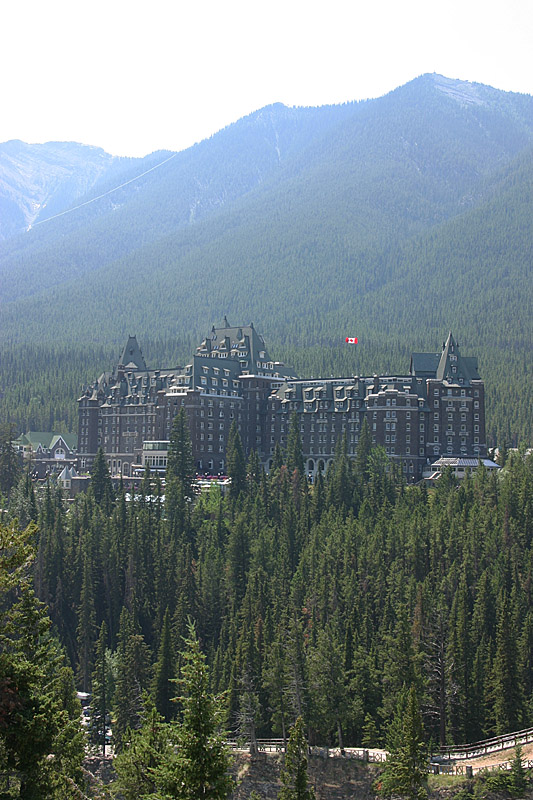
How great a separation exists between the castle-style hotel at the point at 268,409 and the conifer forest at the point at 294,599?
10997mm

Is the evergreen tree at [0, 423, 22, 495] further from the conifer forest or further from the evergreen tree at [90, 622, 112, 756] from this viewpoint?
the evergreen tree at [90, 622, 112, 756]

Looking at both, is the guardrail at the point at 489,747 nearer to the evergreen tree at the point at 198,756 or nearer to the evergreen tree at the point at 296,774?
the evergreen tree at the point at 296,774

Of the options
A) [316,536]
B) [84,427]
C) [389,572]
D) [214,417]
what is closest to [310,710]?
[389,572]

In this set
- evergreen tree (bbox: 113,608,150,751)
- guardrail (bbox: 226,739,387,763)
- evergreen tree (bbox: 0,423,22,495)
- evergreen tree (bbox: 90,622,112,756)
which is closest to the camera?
guardrail (bbox: 226,739,387,763)

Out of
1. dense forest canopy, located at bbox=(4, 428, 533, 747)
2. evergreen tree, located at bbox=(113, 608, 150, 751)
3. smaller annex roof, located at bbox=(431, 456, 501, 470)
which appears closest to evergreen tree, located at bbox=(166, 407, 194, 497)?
dense forest canopy, located at bbox=(4, 428, 533, 747)

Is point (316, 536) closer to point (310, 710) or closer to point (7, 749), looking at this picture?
point (310, 710)

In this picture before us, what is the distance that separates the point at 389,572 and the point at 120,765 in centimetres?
6331

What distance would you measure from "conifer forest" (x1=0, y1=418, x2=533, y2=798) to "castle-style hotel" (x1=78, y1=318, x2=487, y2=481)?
1100 cm

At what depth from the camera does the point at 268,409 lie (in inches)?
7062

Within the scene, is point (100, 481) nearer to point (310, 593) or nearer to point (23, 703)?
point (310, 593)

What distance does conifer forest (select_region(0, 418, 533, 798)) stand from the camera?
304ft

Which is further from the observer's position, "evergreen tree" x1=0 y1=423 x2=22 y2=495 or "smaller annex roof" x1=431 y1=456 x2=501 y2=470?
"evergreen tree" x1=0 y1=423 x2=22 y2=495

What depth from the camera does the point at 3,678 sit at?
128 feet

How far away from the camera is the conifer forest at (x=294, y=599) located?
9269cm
